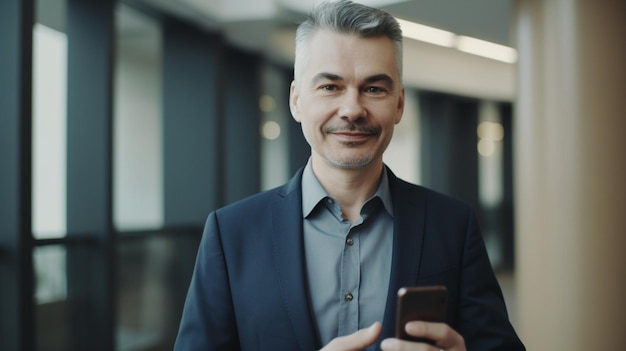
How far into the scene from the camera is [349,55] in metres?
1.36

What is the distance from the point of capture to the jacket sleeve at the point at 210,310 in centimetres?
140

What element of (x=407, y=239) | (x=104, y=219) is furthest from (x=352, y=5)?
(x=104, y=219)

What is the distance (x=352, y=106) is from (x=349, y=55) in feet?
0.40

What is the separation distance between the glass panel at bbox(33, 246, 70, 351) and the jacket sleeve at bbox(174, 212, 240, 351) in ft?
9.90

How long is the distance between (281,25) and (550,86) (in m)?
3.10

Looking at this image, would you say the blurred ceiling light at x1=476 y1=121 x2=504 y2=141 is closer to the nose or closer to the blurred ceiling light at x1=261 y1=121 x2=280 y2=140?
the blurred ceiling light at x1=261 y1=121 x2=280 y2=140

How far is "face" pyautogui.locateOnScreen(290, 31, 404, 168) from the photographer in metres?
1.35

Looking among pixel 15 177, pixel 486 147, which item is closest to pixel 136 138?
pixel 15 177

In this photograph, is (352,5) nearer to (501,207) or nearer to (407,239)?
(407,239)

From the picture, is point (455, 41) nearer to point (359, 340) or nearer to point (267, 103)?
point (267, 103)

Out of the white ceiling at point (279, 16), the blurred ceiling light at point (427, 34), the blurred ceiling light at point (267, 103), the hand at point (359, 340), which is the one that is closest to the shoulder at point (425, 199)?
the hand at point (359, 340)

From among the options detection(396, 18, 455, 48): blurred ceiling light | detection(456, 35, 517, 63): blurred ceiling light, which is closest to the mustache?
detection(396, 18, 455, 48): blurred ceiling light

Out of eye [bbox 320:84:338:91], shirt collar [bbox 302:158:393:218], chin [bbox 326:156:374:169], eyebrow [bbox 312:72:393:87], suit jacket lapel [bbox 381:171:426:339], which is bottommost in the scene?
suit jacket lapel [bbox 381:171:426:339]

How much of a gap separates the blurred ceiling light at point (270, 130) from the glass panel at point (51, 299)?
13.6 feet
